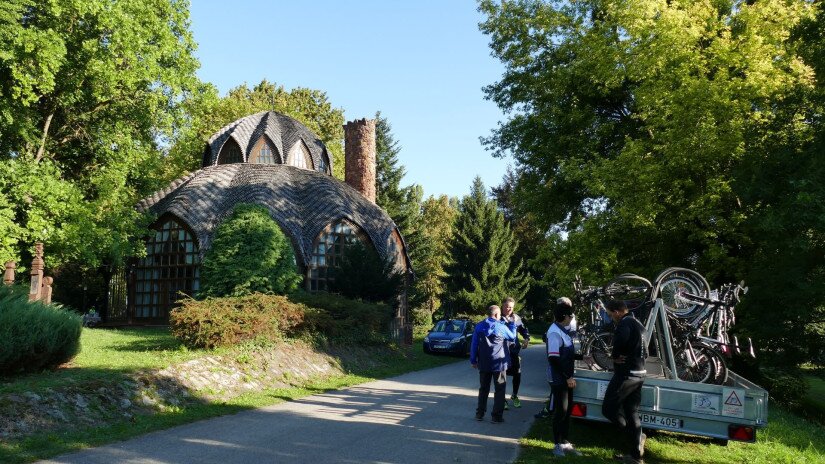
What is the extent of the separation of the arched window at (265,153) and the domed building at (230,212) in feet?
2.03

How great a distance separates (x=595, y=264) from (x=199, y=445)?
43.3 feet

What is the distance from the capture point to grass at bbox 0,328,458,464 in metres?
7.02

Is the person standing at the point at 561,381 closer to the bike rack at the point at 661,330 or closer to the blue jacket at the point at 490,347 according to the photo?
the bike rack at the point at 661,330

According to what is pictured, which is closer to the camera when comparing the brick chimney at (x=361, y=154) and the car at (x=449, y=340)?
the car at (x=449, y=340)

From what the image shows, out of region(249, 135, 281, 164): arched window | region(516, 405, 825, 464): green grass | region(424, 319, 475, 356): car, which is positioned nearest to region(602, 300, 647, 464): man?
region(516, 405, 825, 464): green grass

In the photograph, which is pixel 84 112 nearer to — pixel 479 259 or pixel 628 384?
pixel 628 384

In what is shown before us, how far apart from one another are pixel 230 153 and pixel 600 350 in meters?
29.7

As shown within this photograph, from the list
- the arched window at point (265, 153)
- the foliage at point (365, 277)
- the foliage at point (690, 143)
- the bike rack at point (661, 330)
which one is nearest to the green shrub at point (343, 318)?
the foliage at point (365, 277)

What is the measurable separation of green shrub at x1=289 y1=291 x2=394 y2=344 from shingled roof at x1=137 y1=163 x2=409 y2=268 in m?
7.57

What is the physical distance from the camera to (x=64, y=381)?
8.74 meters

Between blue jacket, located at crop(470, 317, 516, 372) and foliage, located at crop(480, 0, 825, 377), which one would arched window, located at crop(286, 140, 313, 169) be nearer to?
foliage, located at crop(480, 0, 825, 377)

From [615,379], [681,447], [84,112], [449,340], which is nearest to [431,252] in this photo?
[449,340]

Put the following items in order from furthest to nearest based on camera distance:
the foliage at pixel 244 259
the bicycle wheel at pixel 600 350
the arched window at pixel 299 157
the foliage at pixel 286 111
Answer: the foliage at pixel 286 111 < the arched window at pixel 299 157 < the foliage at pixel 244 259 < the bicycle wheel at pixel 600 350

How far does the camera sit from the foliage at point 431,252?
45.7 metres
